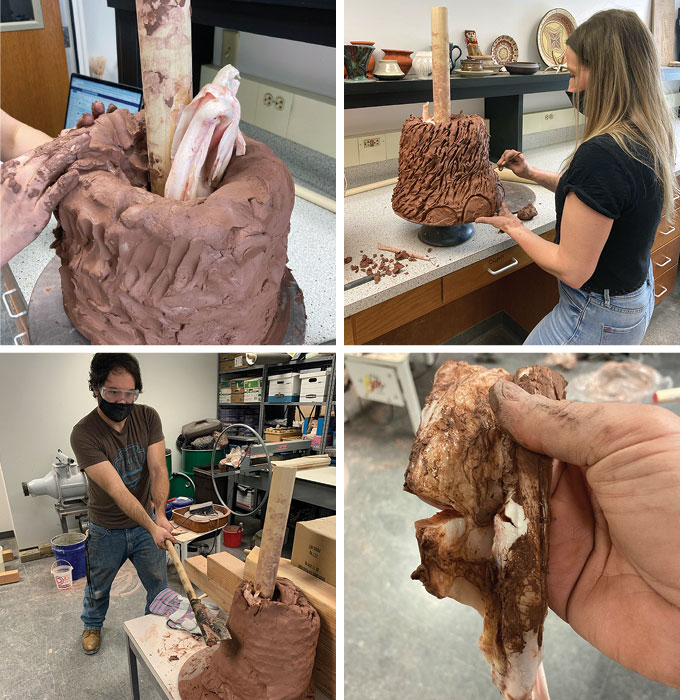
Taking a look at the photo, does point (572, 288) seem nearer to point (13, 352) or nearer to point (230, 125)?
point (230, 125)

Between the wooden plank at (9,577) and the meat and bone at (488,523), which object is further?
the wooden plank at (9,577)

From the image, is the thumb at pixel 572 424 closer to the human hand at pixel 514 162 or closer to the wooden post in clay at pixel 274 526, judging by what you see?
the wooden post in clay at pixel 274 526

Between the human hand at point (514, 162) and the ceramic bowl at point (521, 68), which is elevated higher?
the ceramic bowl at point (521, 68)

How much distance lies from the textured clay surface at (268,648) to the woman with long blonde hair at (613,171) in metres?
0.82

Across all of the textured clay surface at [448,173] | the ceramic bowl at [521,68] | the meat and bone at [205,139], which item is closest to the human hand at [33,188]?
the meat and bone at [205,139]

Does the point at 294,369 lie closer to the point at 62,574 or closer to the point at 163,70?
the point at 163,70

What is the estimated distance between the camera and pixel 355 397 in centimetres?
147

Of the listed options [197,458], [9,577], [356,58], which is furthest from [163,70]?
[9,577]

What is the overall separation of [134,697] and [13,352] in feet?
2.45

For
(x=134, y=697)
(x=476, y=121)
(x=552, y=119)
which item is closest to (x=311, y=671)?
(x=134, y=697)

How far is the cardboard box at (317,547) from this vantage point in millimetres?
964

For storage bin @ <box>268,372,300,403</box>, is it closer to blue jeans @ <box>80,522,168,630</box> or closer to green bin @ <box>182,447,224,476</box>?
green bin @ <box>182,447,224,476</box>

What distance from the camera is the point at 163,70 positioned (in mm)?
684

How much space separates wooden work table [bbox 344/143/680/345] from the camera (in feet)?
4.22
